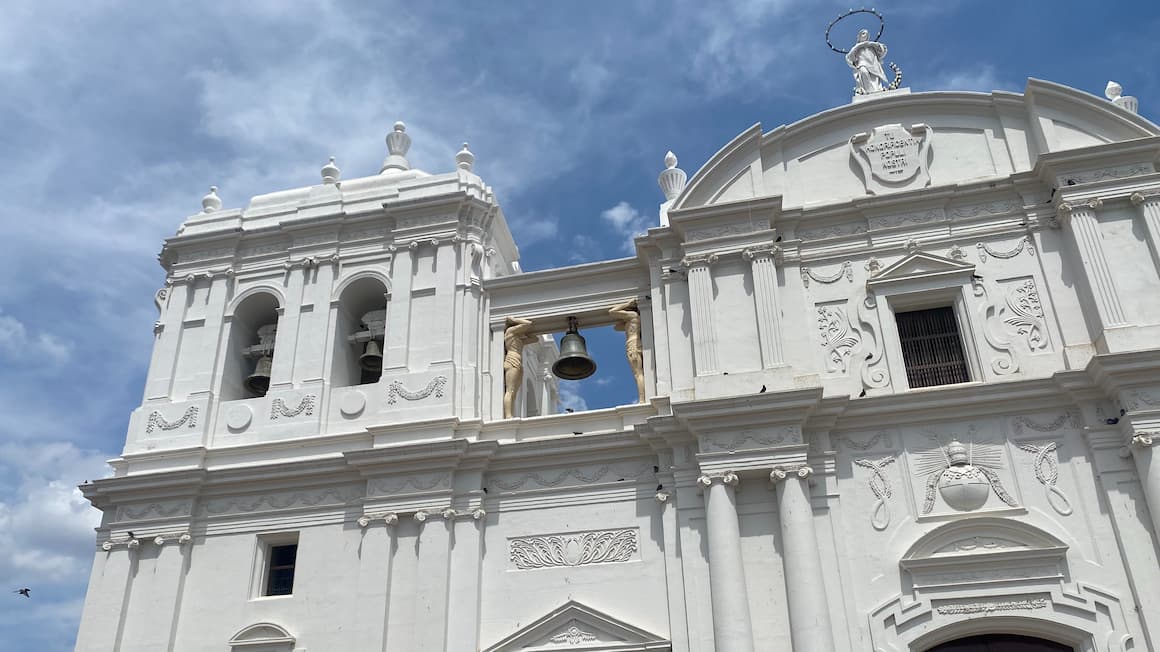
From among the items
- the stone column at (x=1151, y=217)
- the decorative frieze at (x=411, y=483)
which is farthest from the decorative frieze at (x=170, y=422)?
the stone column at (x=1151, y=217)

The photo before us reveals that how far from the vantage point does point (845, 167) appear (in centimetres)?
1709

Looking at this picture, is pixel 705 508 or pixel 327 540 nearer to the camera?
pixel 705 508

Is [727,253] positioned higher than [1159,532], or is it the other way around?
[727,253]

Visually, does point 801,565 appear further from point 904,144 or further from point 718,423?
point 904,144

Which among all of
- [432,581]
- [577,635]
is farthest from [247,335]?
[577,635]

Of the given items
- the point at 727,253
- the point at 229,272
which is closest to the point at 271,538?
the point at 229,272

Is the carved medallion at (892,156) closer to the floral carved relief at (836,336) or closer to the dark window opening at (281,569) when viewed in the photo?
the floral carved relief at (836,336)

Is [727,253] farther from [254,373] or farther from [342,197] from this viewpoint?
[254,373]

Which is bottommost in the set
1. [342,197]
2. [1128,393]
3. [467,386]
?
[1128,393]

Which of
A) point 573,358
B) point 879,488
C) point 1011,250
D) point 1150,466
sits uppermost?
point 1011,250

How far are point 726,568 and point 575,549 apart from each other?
253 cm

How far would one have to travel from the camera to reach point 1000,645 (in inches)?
516

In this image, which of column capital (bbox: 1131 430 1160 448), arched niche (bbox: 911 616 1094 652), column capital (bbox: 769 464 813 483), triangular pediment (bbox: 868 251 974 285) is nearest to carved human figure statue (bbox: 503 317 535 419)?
column capital (bbox: 769 464 813 483)

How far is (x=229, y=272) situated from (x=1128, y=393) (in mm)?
15602
